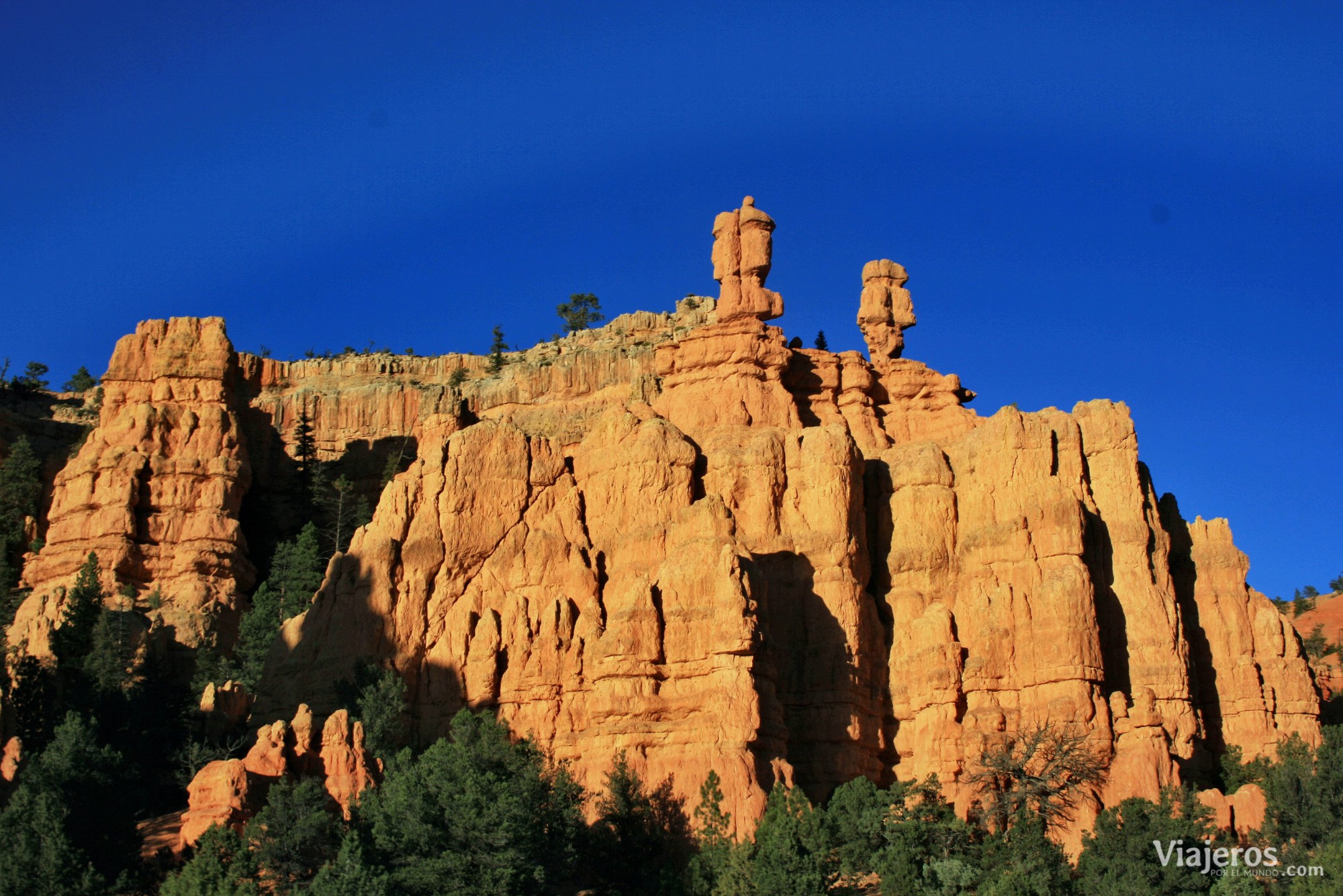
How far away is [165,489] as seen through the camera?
69.4 metres

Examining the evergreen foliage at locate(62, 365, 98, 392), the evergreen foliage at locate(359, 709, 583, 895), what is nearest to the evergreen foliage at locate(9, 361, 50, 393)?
the evergreen foliage at locate(62, 365, 98, 392)

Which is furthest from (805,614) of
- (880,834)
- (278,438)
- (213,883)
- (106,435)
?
(278,438)

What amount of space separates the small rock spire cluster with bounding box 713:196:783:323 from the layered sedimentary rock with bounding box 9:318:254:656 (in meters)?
Result: 20.6

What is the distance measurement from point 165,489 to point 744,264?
2410cm

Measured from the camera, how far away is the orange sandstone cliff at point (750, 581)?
5341 centimetres

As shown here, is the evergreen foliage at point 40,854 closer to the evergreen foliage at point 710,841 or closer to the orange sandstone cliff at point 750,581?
the orange sandstone cliff at point 750,581

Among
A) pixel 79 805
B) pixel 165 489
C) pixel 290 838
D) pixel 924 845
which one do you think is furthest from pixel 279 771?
pixel 165 489

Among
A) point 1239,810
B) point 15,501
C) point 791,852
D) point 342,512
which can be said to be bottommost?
point 791,852

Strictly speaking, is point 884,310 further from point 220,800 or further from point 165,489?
point 220,800

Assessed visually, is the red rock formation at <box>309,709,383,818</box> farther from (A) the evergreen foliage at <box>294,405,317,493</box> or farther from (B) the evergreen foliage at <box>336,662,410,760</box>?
(A) the evergreen foliage at <box>294,405,317,493</box>

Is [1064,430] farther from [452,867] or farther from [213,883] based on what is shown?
[213,883]

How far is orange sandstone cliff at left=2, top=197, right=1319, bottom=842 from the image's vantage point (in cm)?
5341

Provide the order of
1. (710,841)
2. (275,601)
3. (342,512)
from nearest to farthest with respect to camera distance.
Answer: (710,841) → (275,601) → (342,512)

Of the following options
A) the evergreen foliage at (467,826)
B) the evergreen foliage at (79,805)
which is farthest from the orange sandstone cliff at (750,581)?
the evergreen foliage at (79,805)
